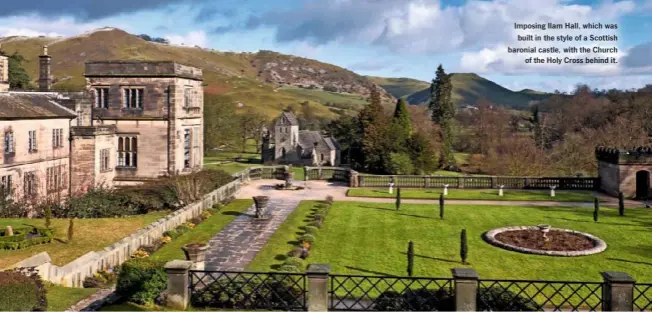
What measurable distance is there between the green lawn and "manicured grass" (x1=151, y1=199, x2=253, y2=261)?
1037cm

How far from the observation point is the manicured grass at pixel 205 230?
87.6ft

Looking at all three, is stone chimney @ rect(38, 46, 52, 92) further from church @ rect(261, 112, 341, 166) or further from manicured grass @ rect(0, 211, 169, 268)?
church @ rect(261, 112, 341, 166)

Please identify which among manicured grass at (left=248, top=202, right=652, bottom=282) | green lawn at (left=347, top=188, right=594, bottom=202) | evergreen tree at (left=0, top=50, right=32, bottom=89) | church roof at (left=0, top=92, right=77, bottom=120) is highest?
evergreen tree at (left=0, top=50, right=32, bottom=89)

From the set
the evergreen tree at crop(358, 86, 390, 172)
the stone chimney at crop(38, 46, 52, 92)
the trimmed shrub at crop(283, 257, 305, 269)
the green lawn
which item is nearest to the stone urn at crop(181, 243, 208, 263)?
the trimmed shrub at crop(283, 257, 305, 269)

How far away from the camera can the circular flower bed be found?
28031 millimetres

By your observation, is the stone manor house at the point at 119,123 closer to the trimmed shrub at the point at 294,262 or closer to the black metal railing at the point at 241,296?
the trimmed shrub at the point at 294,262

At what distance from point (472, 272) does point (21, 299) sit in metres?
11.5

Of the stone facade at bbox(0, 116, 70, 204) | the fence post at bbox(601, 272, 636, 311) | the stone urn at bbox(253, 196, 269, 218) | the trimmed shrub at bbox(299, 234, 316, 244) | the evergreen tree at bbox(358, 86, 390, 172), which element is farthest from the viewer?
the evergreen tree at bbox(358, 86, 390, 172)

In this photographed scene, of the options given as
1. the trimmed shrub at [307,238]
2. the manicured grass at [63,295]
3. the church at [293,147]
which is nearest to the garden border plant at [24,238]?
the manicured grass at [63,295]

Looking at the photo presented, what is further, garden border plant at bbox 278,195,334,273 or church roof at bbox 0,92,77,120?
church roof at bbox 0,92,77,120

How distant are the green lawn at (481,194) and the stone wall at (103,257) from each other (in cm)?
1631

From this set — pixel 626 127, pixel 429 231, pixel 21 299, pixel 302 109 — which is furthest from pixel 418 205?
pixel 302 109

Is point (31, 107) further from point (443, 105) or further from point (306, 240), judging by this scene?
point (443, 105)

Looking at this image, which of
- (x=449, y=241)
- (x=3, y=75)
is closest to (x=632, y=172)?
(x=449, y=241)
